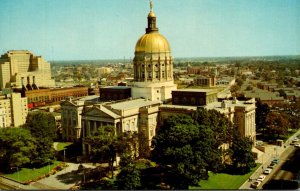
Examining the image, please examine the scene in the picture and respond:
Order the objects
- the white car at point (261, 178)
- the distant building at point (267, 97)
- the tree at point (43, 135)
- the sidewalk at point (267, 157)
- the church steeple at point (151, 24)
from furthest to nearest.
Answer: the distant building at point (267, 97), the church steeple at point (151, 24), the tree at point (43, 135), the sidewalk at point (267, 157), the white car at point (261, 178)

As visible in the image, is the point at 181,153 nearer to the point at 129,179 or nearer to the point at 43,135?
the point at 129,179

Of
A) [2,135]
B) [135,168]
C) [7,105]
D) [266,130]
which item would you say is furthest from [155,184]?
[7,105]

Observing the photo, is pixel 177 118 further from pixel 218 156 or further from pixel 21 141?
pixel 21 141

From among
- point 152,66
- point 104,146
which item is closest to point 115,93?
point 152,66

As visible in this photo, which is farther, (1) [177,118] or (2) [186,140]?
(1) [177,118]

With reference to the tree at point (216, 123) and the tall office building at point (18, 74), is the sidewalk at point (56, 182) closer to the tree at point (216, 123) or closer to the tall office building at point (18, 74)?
Answer: the tree at point (216, 123)

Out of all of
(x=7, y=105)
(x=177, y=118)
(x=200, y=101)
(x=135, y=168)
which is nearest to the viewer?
(x=135, y=168)

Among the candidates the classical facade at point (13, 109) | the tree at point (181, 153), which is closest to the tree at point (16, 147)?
the tree at point (181, 153)
